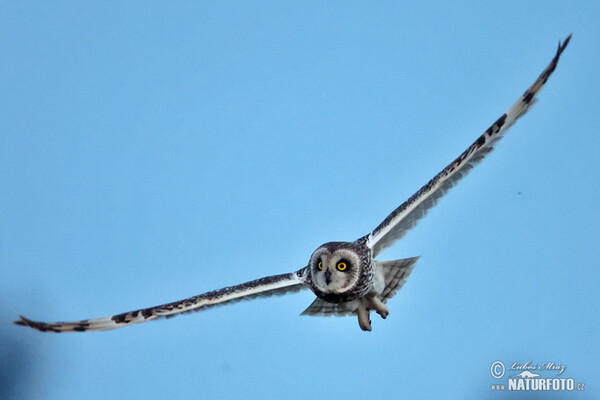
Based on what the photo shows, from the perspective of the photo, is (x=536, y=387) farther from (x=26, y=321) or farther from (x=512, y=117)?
(x=26, y=321)

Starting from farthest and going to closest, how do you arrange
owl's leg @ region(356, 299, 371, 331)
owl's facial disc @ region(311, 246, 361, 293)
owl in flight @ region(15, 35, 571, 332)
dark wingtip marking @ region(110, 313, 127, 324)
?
→ owl's leg @ region(356, 299, 371, 331) → dark wingtip marking @ region(110, 313, 127, 324) → owl's facial disc @ region(311, 246, 361, 293) → owl in flight @ region(15, 35, 571, 332)

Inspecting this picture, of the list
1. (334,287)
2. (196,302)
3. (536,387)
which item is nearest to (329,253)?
(334,287)

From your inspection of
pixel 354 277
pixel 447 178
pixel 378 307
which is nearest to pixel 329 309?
pixel 378 307

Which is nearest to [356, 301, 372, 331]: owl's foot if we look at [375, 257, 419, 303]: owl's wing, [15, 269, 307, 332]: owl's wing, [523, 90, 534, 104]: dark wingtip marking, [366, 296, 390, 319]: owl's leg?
[366, 296, 390, 319]: owl's leg

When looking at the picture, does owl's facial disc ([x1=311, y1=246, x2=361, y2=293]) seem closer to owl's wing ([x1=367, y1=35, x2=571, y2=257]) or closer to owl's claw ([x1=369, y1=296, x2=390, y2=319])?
owl's wing ([x1=367, y1=35, x2=571, y2=257])

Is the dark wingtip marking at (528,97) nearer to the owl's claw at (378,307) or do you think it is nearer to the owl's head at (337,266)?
the owl's head at (337,266)
